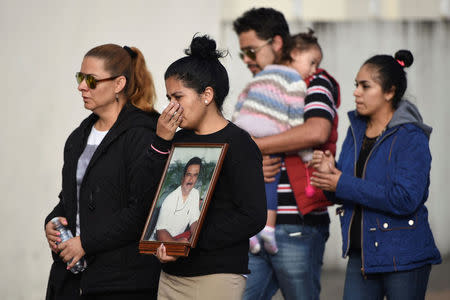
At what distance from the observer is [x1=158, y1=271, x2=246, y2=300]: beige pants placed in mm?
2873

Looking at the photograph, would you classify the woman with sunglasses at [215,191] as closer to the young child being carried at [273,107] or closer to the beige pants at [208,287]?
the beige pants at [208,287]

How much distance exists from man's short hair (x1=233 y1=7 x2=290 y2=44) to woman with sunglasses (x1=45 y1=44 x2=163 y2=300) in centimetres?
94

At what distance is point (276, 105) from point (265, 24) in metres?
0.61

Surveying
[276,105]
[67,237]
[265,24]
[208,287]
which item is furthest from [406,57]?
[67,237]

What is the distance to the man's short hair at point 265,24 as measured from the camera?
430cm

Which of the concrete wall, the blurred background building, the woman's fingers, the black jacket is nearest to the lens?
the woman's fingers

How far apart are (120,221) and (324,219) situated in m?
1.29

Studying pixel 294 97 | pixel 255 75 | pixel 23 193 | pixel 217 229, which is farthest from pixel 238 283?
pixel 23 193

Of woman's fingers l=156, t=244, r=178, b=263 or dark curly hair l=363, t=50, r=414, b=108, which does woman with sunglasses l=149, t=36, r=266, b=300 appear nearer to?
woman's fingers l=156, t=244, r=178, b=263

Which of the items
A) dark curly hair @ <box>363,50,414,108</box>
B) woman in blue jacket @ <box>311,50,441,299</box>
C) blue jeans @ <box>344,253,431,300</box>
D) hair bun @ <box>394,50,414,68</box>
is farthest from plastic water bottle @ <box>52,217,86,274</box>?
hair bun @ <box>394,50,414,68</box>

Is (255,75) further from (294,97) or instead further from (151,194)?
(151,194)

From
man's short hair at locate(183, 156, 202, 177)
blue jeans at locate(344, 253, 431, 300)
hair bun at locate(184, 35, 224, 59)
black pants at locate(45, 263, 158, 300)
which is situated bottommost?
blue jeans at locate(344, 253, 431, 300)

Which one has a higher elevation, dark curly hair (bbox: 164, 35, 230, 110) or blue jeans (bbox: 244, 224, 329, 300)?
dark curly hair (bbox: 164, 35, 230, 110)

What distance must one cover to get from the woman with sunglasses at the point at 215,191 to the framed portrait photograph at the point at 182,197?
7 cm
